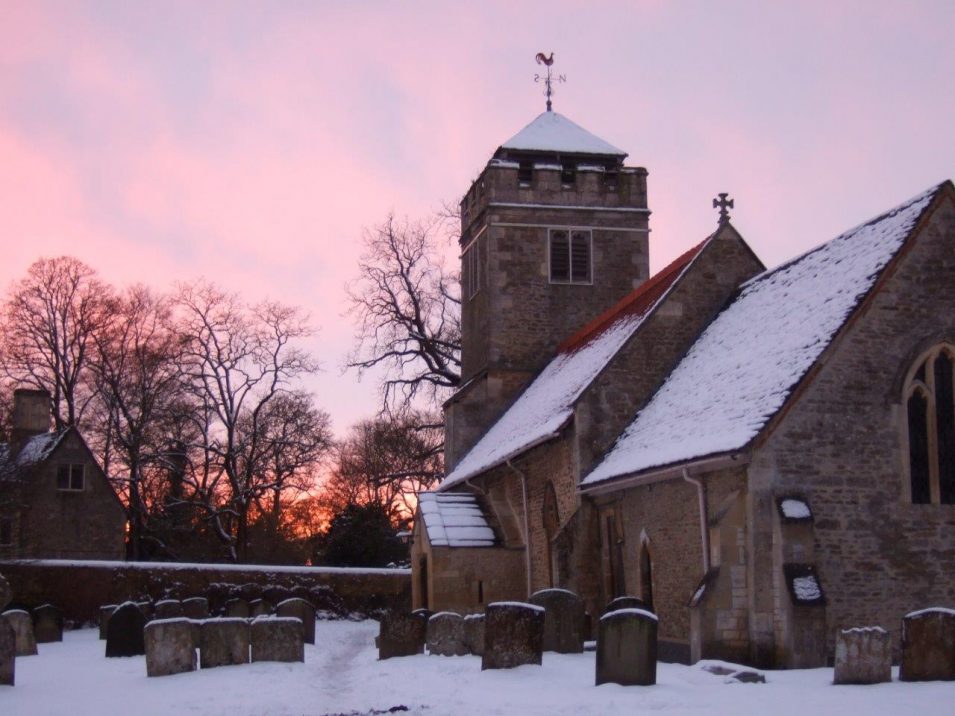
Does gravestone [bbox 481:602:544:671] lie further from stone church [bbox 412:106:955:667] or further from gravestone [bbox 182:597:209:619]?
gravestone [bbox 182:597:209:619]

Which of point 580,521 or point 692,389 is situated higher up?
point 692,389

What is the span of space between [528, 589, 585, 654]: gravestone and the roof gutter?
8.89 feet

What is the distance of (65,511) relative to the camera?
46312 mm

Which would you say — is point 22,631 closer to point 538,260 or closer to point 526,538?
point 526,538

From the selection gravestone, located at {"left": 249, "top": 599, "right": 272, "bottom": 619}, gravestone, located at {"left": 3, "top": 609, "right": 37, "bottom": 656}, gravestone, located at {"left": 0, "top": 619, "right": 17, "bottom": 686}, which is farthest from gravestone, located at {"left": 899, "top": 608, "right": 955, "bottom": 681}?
gravestone, located at {"left": 249, "top": 599, "right": 272, "bottom": 619}

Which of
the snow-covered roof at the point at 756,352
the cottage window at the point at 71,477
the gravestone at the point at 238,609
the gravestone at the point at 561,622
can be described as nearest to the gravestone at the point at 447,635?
the gravestone at the point at 561,622

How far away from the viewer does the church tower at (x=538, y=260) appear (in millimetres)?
35625

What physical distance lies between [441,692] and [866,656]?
16.4 feet

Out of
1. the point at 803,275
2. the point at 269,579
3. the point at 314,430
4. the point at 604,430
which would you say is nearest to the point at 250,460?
the point at 314,430

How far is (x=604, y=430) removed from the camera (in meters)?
24.5

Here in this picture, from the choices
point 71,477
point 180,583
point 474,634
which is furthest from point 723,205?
point 71,477

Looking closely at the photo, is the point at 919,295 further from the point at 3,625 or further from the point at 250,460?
the point at 250,460

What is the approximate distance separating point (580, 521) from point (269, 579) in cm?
1818

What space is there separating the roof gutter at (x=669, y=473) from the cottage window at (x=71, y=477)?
28059 mm
